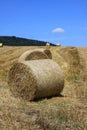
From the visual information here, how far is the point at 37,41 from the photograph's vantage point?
26.6 metres

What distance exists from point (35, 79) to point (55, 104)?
1.04m

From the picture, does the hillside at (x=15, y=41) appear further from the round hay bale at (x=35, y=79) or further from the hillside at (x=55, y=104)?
the round hay bale at (x=35, y=79)

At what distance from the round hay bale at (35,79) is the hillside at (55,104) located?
23 centimetres

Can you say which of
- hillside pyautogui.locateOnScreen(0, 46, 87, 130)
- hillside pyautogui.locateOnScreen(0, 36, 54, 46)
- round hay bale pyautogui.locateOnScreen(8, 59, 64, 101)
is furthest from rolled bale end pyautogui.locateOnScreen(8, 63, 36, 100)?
hillside pyautogui.locateOnScreen(0, 36, 54, 46)

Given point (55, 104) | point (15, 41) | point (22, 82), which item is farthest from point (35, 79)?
point (15, 41)

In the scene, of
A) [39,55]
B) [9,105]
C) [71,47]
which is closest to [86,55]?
[71,47]

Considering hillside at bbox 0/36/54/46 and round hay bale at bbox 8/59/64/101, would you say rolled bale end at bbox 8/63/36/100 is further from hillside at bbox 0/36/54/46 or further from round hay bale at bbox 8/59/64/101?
hillside at bbox 0/36/54/46

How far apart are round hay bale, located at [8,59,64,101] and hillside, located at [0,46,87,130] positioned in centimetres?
23

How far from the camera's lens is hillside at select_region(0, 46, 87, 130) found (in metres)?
7.71

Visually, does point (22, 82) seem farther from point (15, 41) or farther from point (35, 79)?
point (15, 41)

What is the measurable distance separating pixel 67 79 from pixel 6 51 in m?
3.42

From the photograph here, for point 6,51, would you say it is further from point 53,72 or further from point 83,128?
point 83,128

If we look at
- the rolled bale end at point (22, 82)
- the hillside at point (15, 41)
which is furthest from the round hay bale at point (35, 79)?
the hillside at point (15, 41)

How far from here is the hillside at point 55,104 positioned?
7.71 meters
